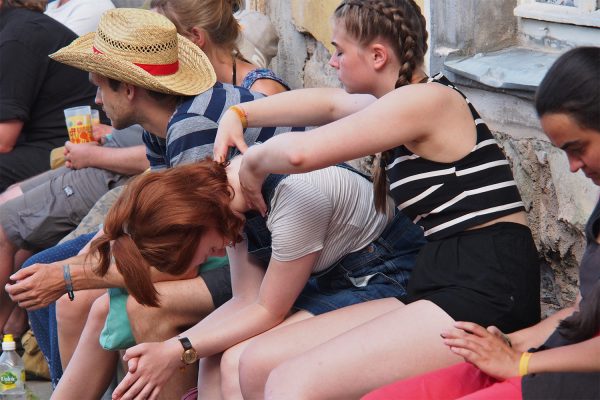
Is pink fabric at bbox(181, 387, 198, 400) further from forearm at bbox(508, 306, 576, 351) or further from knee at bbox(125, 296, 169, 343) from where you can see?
forearm at bbox(508, 306, 576, 351)

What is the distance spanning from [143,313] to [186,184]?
662mm

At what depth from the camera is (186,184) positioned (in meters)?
2.94

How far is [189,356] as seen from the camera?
10.1ft

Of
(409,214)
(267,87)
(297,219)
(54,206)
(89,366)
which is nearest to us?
(409,214)

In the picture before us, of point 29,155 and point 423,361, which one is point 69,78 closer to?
point 29,155

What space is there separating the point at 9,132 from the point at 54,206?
29.6 inches

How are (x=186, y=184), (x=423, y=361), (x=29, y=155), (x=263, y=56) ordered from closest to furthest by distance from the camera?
(x=423, y=361)
(x=186, y=184)
(x=263, y=56)
(x=29, y=155)

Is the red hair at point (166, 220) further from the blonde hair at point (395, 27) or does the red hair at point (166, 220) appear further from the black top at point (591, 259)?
the black top at point (591, 259)

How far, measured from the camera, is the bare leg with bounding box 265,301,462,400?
8.44 feet

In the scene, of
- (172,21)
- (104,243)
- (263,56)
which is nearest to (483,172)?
(104,243)

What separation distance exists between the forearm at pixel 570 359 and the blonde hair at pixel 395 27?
30.8 inches

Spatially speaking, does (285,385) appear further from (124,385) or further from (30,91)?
(30,91)

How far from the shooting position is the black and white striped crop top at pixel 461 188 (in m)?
2.71

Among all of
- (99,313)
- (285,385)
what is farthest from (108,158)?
(285,385)
